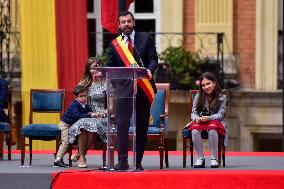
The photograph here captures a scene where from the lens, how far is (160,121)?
64.3ft

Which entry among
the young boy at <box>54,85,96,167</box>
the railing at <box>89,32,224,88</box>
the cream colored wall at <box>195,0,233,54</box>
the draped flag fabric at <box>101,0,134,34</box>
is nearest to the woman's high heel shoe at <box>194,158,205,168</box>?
the young boy at <box>54,85,96,167</box>

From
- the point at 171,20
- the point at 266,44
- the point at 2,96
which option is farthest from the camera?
the point at 171,20

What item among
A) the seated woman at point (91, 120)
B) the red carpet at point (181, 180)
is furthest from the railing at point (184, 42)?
the red carpet at point (181, 180)

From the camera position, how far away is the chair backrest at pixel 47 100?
66.7 feet

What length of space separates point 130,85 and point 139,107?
0.46 metres

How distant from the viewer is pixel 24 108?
22.2 meters

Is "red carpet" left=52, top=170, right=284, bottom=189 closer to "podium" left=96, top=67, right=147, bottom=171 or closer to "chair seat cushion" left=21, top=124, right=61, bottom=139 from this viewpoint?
"podium" left=96, top=67, right=147, bottom=171

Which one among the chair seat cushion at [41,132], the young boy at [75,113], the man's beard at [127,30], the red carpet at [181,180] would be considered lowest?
the red carpet at [181,180]

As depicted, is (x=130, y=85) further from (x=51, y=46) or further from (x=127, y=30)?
(x=51, y=46)

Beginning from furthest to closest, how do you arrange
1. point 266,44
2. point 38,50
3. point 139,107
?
point 266,44 → point 38,50 → point 139,107

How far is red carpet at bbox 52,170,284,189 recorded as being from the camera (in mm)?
17312

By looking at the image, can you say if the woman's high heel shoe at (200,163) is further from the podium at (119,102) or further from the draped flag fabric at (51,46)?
the draped flag fabric at (51,46)

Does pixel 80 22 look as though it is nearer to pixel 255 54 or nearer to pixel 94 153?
pixel 94 153

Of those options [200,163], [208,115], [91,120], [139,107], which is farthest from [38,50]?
[139,107]
